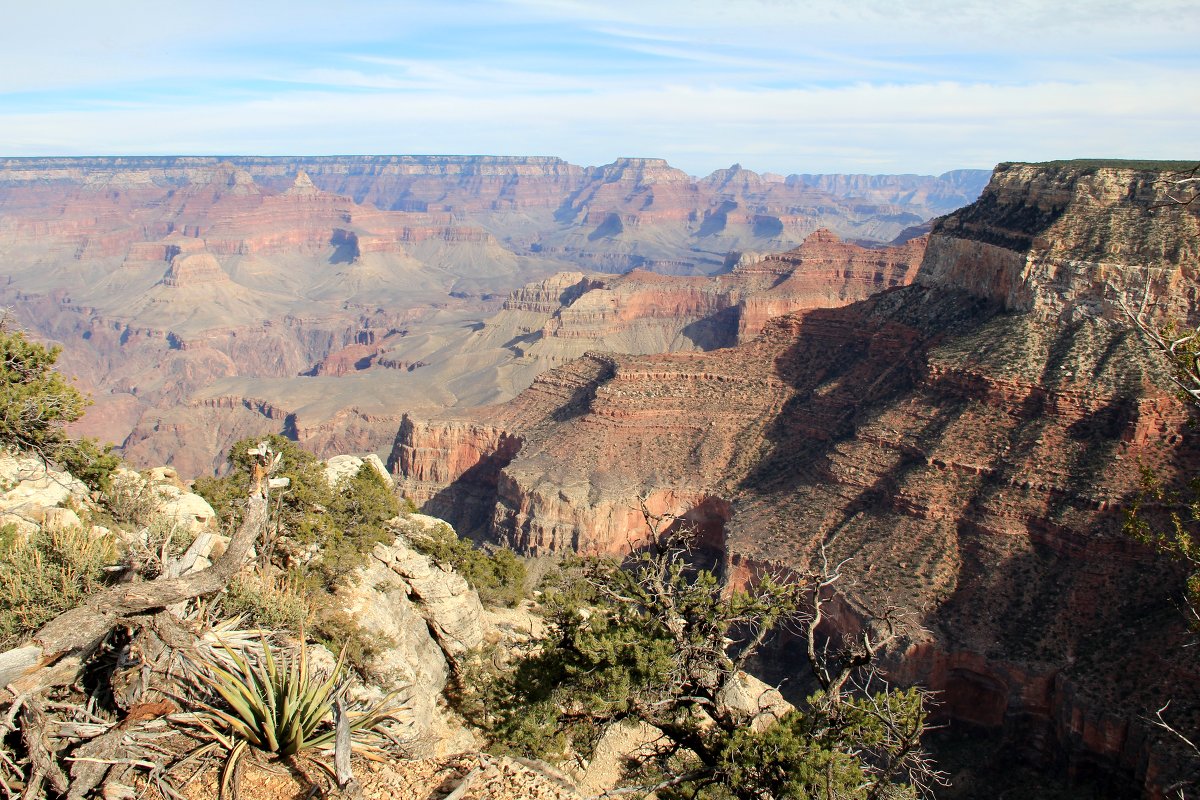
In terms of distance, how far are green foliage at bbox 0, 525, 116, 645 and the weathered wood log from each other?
5.20 ft

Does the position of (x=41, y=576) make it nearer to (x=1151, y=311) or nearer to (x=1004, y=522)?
(x=1004, y=522)

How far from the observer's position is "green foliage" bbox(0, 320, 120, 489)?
2389cm

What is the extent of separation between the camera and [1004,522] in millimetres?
39625

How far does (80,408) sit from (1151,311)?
4775 cm

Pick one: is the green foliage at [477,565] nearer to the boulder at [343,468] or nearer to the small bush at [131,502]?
the boulder at [343,468]

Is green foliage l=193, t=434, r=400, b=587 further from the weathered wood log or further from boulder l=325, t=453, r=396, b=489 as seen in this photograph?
the weathered wood log

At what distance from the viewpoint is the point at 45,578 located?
15.8 metres

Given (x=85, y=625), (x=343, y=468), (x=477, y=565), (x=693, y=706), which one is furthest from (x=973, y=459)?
(x=85, y=625)

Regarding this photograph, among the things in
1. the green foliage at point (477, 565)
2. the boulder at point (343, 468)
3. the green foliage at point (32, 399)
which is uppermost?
the green foliage at point (32, 399)

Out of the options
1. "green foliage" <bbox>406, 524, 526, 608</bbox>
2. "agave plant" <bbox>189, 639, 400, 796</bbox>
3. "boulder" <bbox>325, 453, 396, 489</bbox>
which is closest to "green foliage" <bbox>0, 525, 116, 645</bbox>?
"agave plant" <bbox>189, 639, 400, 796</bbox>

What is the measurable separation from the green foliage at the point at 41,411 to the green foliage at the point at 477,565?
1079 centimetres

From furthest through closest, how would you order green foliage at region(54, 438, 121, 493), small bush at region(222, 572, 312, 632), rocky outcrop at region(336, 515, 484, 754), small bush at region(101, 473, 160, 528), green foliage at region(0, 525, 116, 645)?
1. green foliage at region(54, 438, 121, 493)
2. small bush at region(101, 473, 160, 528)
3. rocky outcrop at region(336, 515, 484, 754)
4. small bush at region(222, 572, 312, 632)
5. green foliage at region(0, 525, 116, 645)

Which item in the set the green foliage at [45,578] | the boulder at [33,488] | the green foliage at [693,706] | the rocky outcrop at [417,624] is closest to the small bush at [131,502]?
the boulder at [33,488]

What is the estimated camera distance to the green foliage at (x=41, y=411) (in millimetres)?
23891
